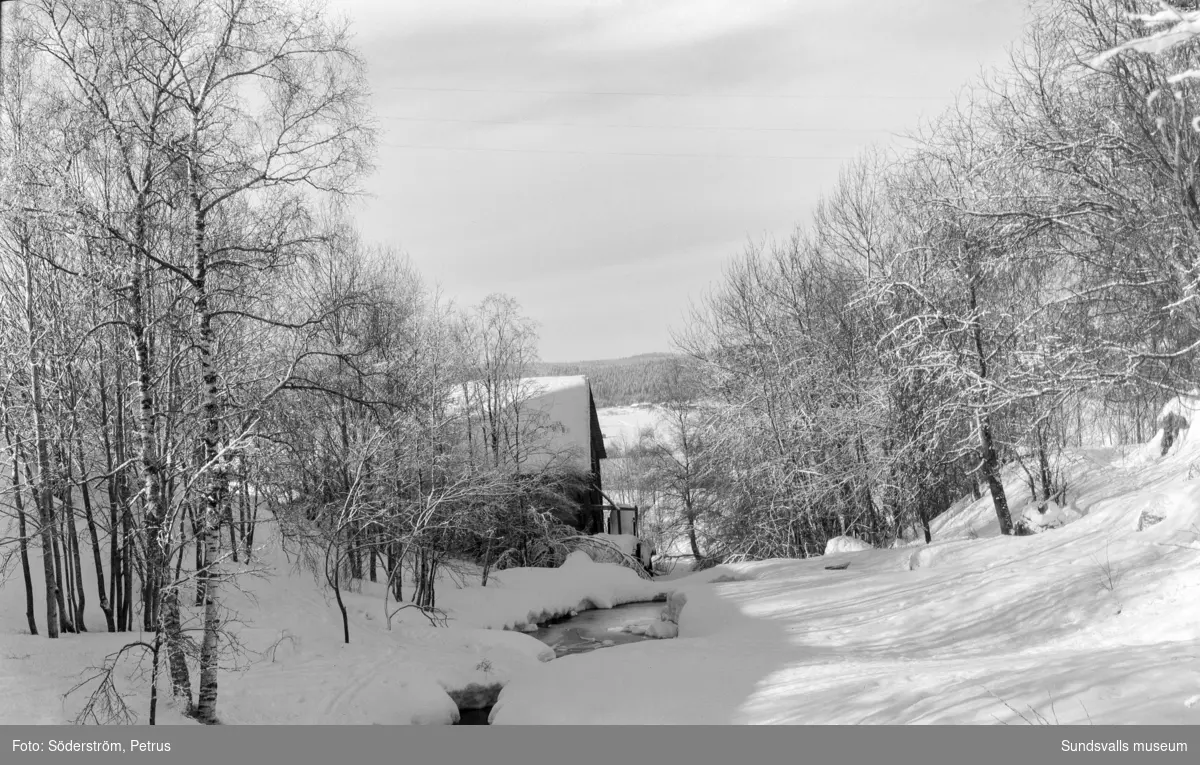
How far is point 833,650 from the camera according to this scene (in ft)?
39.3

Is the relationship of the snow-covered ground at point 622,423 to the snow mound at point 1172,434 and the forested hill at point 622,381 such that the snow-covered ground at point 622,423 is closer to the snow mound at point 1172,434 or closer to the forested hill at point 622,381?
the forested hill at point 622,381

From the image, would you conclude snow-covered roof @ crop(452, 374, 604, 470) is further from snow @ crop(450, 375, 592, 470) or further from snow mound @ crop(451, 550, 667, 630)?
snow mound @ crop(451, 550, 667, 630)

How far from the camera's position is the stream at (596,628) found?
684 inches

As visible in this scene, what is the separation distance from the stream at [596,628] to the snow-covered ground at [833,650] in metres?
1.71

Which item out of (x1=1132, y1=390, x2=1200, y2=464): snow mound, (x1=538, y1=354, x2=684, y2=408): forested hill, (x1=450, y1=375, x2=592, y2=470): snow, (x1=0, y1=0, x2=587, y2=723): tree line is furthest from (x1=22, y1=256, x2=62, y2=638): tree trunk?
(x1=538, y1=354, x2=684, y2=408): forested hill

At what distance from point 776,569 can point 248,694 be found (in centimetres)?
1334

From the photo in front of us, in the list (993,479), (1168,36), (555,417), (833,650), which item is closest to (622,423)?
(555,417)

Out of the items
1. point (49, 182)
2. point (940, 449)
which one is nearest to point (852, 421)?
point (940, 449)

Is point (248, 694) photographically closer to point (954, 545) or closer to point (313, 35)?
point (313, 35)

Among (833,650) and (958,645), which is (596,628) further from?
(958,645)

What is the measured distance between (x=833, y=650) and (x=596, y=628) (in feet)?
28.3

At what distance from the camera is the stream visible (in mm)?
17375

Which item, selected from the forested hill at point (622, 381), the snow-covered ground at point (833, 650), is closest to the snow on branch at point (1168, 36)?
the snow-covered ground at point (833, 650)

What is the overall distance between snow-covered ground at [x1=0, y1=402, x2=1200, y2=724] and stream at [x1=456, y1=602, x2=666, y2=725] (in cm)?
171
